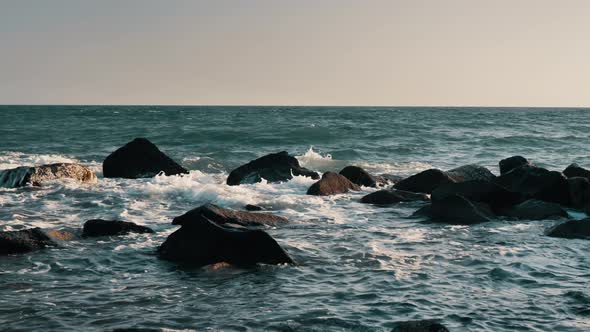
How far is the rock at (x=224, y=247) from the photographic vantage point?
9.94 metres

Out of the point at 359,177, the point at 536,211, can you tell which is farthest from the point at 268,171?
the point at 536,211

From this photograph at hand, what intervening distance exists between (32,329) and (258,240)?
12.0 ft

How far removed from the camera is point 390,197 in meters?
16.7

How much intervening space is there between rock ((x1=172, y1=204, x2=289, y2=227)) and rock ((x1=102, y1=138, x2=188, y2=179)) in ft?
28.4

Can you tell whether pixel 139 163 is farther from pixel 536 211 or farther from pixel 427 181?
pixel 536 211

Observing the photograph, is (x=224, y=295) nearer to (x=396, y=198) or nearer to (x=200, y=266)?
(x=200, y=266)

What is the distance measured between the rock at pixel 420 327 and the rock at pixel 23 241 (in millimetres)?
6546

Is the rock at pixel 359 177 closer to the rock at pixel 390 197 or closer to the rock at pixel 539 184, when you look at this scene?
the rock at pixel 390 197

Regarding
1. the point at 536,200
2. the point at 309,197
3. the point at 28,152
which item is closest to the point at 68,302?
the point at 309,197

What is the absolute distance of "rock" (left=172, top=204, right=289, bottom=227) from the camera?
12.2m

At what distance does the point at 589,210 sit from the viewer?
1501 centimetres

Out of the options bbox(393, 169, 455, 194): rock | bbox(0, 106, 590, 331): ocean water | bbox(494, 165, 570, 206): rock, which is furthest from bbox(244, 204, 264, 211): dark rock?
bbox(494, 165, 570, 206): rock

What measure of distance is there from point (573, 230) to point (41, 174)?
14751 millimetres

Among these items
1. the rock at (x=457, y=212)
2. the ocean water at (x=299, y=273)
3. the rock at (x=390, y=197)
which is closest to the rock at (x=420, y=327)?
the ocean water at (x=299, y=273)
